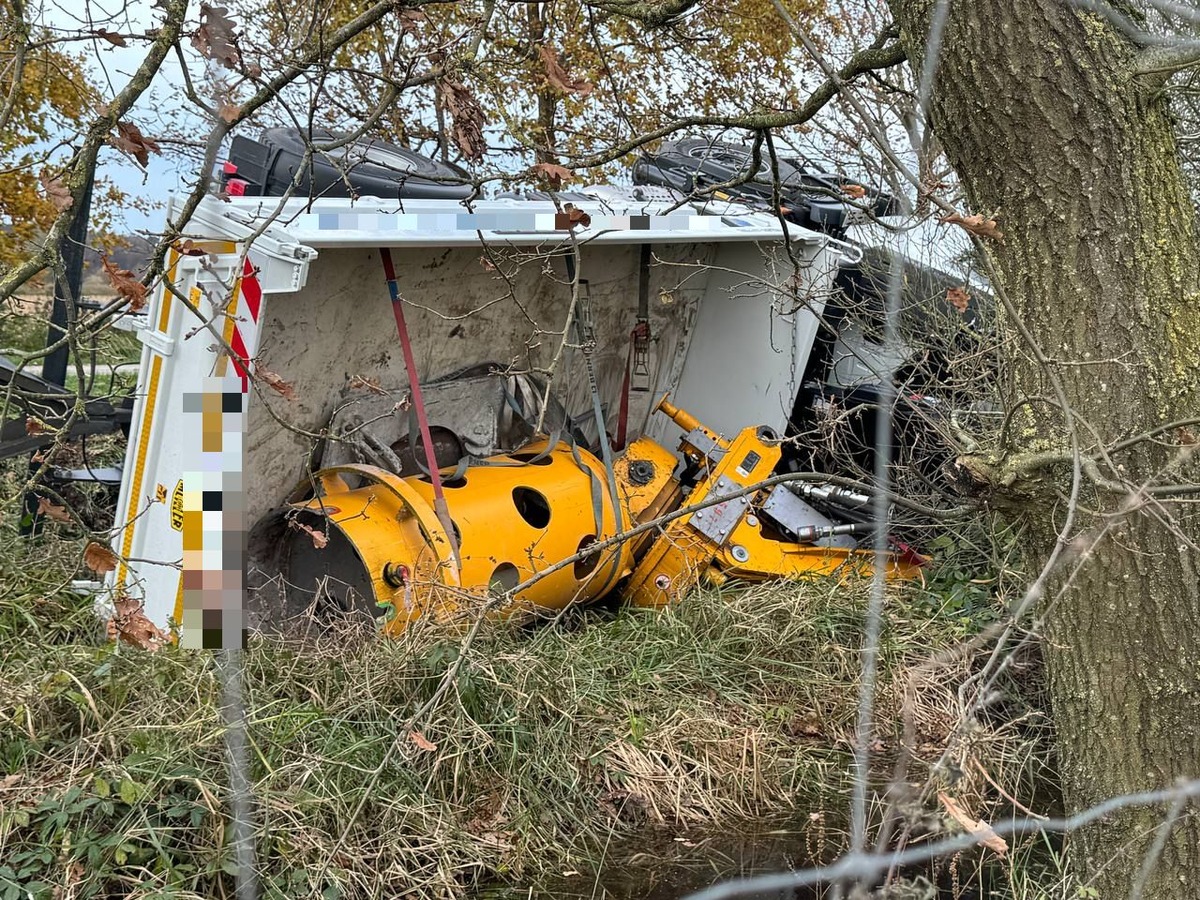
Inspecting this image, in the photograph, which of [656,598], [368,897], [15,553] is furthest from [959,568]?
[15,553]

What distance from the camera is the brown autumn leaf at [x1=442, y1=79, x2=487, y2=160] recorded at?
8.39 ft

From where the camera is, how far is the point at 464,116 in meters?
2.62

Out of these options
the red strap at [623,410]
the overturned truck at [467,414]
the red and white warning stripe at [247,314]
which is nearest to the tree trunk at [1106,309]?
the overturned truck at [467,414]

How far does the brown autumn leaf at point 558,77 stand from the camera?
253cm

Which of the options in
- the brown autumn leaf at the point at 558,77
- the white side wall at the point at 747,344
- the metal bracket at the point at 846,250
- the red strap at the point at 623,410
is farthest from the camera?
the red strap at the point at 623,410

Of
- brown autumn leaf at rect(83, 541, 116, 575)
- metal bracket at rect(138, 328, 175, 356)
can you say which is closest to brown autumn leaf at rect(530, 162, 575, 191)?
brown autumn leaf at rect(83, 541, 116, 575)

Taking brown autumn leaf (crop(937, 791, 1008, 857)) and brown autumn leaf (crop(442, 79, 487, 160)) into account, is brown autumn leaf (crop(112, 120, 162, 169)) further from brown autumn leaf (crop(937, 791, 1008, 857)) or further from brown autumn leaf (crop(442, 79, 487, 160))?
brown autumn leaf (crop(937, 791, 1008, 857))

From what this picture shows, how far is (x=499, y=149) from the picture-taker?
3.34m

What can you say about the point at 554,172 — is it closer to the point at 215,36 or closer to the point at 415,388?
the point at 215,36

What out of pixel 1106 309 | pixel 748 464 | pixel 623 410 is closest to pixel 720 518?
pixel 748 464

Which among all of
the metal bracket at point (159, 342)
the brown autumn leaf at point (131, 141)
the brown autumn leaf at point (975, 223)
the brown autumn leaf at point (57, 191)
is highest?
the brown autumn leaf at point (131, 141)

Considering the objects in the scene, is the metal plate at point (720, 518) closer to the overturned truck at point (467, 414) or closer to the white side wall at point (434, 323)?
the overturned truck at point (467, 414)

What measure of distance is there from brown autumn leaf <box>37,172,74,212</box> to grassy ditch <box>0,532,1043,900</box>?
131 cm

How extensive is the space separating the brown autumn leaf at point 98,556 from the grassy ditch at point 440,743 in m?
0.70
